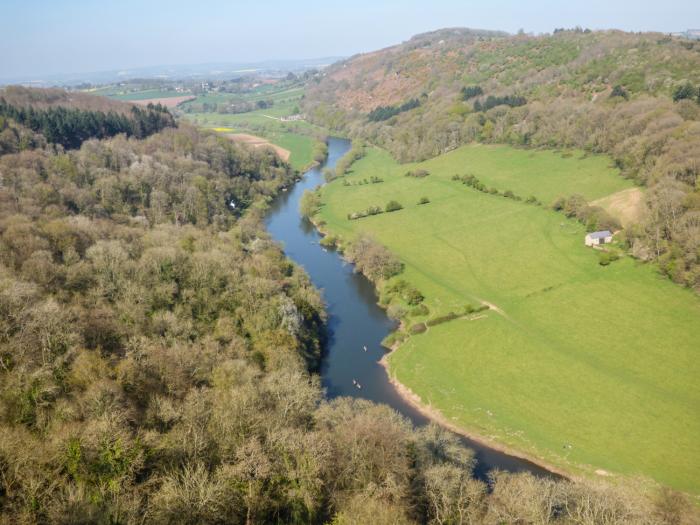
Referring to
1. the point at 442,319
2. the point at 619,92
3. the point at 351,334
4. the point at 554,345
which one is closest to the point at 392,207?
the point at 442,319

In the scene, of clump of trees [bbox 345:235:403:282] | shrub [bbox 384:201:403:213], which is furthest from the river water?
shrub [bbox 384:201:403:213]

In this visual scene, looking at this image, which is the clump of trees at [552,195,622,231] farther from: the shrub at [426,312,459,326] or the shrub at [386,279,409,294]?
the shrub at [386,279,409,294]

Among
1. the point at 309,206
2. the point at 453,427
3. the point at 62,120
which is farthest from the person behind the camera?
the point at 309,206

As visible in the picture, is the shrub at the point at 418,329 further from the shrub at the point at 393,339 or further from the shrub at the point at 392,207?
the shrub at the point at 392,207

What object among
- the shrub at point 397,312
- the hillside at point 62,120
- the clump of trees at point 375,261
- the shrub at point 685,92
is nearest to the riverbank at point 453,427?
the shrub at point 397,312

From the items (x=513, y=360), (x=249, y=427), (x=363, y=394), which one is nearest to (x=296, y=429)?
(x=249, y=427)

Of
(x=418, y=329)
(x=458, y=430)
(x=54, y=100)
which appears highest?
(x=54, y=100)

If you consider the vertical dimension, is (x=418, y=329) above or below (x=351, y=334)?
above

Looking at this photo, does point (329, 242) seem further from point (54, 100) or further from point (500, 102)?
point (54, 100)
